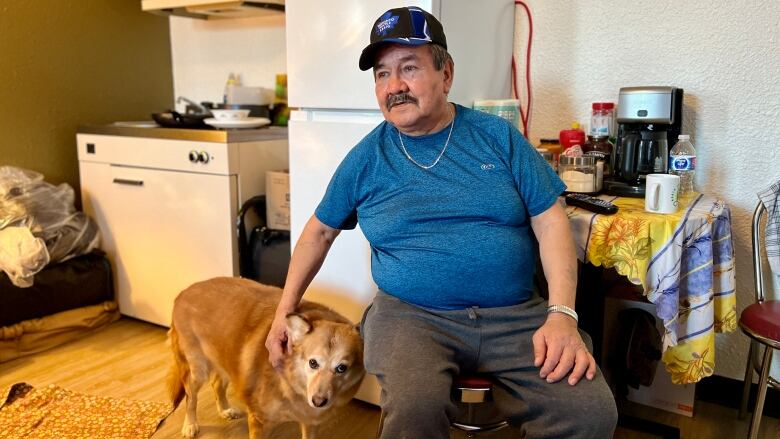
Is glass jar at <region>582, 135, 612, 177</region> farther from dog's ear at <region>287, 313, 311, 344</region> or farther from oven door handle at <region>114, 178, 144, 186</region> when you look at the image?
oven door handle at <region>114, 178, 144, 186</region>

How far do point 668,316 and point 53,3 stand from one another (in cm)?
273

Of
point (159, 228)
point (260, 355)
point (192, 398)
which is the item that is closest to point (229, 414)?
point (192, 398)

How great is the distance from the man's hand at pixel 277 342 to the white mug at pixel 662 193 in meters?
0.94

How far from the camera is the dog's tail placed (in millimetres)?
1780

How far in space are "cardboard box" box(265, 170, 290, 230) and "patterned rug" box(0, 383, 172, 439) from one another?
77 centimetres

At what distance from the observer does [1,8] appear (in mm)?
2457

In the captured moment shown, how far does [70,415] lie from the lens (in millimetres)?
1933

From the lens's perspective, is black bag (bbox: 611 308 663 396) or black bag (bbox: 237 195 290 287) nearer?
black bag (bbox: 611 308 663 396)

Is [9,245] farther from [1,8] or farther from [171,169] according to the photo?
[1,8]

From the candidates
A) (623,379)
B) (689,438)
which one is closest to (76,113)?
(623,379)

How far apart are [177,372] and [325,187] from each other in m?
0.72

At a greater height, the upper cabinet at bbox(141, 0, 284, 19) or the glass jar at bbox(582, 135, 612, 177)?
the upper cabinet at bbox(141, 0, 284, 19)

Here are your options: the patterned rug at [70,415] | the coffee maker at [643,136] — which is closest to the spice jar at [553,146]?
the coffee maker at [643,136]

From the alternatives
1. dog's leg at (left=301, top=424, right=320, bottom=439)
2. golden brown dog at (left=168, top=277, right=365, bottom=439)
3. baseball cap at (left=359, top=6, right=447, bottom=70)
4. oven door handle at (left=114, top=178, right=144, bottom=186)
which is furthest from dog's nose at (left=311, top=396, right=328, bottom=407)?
oven door handle at (left=114, top=178, right=144, bottom=186)
